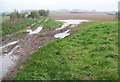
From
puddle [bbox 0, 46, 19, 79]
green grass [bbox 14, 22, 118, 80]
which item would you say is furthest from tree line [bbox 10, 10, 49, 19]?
green grass [bbox 14, 22, 118, 80]

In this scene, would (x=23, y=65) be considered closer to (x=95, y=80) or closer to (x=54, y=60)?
(x=54, y=60)

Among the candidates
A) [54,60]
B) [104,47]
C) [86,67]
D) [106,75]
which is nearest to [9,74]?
[54,60]

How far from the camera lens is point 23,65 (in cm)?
1345

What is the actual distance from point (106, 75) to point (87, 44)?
266 inches

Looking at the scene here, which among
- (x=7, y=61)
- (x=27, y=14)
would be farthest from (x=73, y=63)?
(x=27, y=14)

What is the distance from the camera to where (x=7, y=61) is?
15023 millimetres

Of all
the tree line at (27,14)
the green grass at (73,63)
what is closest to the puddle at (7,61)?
the green grass at (73,63)

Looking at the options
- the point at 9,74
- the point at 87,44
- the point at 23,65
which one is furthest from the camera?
the point at 87,44

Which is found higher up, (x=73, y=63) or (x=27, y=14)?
(x=73, y=63)

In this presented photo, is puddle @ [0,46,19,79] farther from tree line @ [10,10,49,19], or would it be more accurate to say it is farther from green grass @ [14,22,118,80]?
tree line @ [10,10,49,19]

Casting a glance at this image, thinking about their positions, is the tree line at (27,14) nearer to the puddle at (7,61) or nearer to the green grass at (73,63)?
the puddle at (7,61)

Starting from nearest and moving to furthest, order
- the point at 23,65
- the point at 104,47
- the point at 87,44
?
1. the point at 23,65
2. the point at 104,47
3. the point at 87,44

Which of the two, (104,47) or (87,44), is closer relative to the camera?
(104,47)

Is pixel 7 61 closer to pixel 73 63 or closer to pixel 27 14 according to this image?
pixel 73 63
